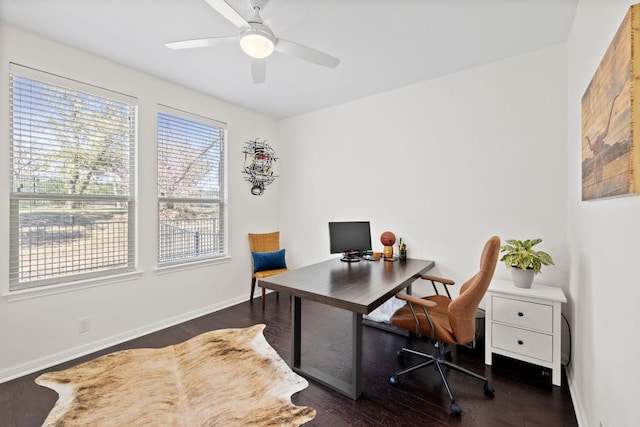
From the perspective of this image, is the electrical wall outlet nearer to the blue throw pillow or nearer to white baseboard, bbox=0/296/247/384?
white baseboard, bbox=0/296/247/384

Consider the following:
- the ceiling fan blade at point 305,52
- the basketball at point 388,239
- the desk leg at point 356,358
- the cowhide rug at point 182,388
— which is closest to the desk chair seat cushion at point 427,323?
the desk leg at point 356,358

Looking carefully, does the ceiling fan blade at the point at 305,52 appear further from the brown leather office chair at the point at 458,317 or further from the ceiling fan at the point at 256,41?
the brown leather office chair at the point at 458,317

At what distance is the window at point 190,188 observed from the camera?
309cm

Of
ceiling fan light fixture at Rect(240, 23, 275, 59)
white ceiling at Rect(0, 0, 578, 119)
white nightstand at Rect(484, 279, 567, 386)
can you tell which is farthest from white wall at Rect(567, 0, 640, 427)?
ceiling fan light fixture at Rect(240, 23, 275, 59)

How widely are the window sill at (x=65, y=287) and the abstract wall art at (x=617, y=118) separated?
361cm

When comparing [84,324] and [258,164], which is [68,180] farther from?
[258,164]

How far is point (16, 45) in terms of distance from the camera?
2125 millimetres

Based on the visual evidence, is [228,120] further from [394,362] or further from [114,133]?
[394,362]

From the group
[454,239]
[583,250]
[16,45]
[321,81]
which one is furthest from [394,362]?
[16,45]

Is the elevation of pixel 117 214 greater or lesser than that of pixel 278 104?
lesser

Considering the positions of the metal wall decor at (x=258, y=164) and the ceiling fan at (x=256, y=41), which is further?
the metal wall decor at (x=258, y=164)

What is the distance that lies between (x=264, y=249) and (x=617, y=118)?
3.73 meters

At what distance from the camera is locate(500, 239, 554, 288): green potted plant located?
7.04 ft

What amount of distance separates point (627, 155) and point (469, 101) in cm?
209
